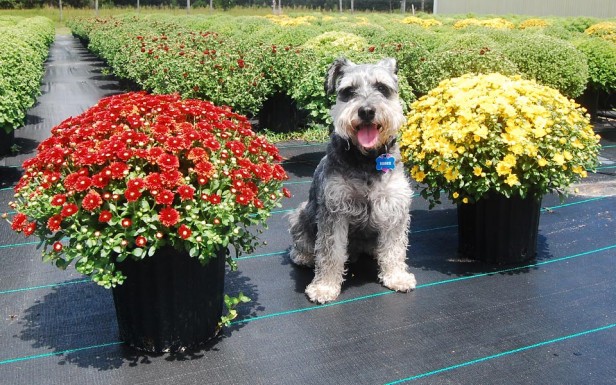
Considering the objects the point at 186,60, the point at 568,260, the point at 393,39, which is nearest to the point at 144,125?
the point at 568,260

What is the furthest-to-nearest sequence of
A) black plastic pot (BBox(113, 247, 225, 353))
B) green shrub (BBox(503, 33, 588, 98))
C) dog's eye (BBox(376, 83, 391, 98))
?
1. green shrub (BBox(503, 33, 588, 98))
2. dog's eye (BBox(376, 83, 391, 98))
3. black plastic pot (BBox(113, 247, 225, 353))

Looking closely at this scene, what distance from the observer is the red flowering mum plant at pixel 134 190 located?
9.53 feet

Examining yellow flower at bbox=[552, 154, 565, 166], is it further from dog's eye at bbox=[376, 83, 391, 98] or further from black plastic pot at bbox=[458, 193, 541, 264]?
dog's eye at bbox=[376, 83, 391, 98]

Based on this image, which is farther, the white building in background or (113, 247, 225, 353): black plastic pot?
the white building in background

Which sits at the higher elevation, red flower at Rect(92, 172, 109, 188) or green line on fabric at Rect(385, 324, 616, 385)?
red flower at Rect(92, 172, 109, 188)

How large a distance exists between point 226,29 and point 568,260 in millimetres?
18266

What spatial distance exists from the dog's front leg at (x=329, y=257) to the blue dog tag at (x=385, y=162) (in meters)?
0.42

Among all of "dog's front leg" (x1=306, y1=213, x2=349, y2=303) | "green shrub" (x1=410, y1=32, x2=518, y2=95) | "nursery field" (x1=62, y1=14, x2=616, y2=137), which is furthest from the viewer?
"nursery field" (x1=62, y1=14, x2=616, y2=137)

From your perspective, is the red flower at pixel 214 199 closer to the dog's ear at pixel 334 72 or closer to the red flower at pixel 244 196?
the red flower at pixel 244 196

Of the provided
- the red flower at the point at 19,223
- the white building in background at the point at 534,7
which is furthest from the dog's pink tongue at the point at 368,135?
the white building in background at the point at 534,7

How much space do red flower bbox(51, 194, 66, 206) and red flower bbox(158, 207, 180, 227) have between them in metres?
0.48

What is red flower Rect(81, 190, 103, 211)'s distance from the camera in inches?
111

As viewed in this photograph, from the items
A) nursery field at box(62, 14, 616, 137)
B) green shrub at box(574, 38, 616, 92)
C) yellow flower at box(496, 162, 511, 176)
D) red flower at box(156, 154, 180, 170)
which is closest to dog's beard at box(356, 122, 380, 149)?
yellow flower at box(496, 162, 511, 176)

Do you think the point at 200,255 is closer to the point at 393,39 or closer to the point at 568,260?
the point at 568,260
